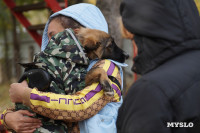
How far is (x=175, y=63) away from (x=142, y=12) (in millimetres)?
→ 301

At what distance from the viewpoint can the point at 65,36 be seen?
74.0 inches

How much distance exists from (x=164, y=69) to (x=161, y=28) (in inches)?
7.9

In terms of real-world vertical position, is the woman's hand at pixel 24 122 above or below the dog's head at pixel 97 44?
below

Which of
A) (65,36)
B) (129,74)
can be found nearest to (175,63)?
(65,36)

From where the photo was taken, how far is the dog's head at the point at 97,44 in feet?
6.27

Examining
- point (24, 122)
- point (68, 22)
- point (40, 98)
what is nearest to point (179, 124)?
point (40, 98)

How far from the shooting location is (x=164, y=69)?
1.21 meters

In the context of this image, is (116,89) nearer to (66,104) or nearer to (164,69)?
(66,104)

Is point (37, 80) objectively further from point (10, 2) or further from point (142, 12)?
point (10, 2)

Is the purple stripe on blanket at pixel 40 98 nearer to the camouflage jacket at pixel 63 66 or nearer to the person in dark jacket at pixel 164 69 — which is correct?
the camouflage jacket at pixel 63 66

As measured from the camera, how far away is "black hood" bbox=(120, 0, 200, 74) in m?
1.21

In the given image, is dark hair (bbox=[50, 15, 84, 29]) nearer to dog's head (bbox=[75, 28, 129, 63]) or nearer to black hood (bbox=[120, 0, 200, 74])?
dog's head (bbox=[75, 28, 129, 63])

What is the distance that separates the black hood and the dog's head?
2.10 feet

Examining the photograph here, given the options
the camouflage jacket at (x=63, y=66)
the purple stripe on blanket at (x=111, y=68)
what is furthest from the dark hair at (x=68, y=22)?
the purple stripe on blanket at (x=111, y=68)
